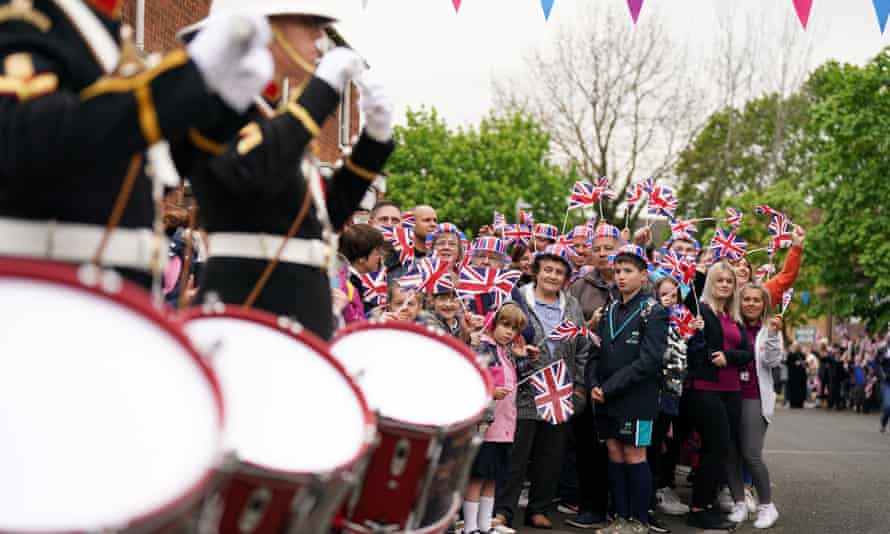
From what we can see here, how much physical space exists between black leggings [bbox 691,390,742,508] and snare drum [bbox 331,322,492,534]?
5.23 m

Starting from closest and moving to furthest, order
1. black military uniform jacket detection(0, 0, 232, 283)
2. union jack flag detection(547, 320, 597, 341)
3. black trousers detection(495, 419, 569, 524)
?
black military uniform jacket detection(0, 0, 232, 283) → black trousers detection(495, 419, 569, 524) → union jack flag detection(547, 320, 597, 341)

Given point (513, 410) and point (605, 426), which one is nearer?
point (513, 410)

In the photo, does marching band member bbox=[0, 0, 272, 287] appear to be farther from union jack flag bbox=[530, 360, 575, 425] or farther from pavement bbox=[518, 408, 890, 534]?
pavement bbox=[518, 408, 890, 534]

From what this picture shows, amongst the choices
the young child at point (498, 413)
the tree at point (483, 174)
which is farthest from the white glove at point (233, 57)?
the tree at point (483, 174)

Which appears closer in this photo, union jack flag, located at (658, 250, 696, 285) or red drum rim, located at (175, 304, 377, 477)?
red drum rim, located at (175, 304, 377, 477)

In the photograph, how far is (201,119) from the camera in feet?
7.71

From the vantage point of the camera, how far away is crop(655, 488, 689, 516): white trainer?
9.06 meters

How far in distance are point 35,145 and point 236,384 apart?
0.68m

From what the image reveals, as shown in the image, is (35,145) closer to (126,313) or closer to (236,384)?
(126,313)

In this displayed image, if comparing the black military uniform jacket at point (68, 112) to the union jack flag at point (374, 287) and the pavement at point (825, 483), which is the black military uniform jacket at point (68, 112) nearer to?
the union jack flag at point (374, 287)

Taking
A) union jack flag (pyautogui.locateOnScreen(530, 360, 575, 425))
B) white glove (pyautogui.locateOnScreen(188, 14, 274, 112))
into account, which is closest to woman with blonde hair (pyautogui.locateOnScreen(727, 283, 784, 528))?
union jack flag (pyautogui.locateOnScreen(530, 360, 575, 425))

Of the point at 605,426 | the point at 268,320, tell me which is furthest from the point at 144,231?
the point at 605,426

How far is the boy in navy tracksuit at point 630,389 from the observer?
24.4ft

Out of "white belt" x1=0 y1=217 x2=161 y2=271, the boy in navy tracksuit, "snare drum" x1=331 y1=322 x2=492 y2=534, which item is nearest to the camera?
"white belt" x1=0 y1=217 x2=161 y2=271
